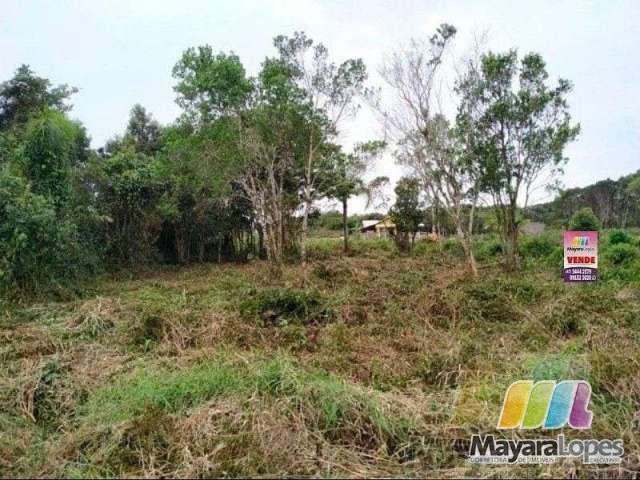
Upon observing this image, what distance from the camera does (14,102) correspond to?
12883 mm

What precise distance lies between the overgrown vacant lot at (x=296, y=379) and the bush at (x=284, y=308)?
2 cm

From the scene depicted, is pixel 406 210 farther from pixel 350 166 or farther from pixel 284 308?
pixel 284 308

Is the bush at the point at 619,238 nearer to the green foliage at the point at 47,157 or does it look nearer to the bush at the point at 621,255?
the bush at the point at 621,255

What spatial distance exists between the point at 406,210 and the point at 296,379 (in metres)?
16.0

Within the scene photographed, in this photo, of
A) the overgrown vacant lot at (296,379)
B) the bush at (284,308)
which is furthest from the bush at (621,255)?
the bush at (284,308)

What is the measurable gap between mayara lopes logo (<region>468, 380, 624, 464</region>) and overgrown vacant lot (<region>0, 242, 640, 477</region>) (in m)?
0.07

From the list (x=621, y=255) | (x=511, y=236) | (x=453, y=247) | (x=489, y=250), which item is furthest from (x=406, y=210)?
(x=621, y=255)

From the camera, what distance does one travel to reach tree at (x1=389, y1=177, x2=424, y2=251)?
1822 cm

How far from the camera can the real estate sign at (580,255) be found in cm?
616

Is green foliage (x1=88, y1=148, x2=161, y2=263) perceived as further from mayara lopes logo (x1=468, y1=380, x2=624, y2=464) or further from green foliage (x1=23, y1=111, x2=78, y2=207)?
mayara lopes logo (x1=468, y1=380, x2=624, y2=464)

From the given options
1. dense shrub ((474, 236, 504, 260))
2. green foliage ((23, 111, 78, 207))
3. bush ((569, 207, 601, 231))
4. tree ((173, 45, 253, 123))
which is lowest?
dense shrub ((474, 236, 504, 260))

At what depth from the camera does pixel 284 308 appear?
5.42 metres

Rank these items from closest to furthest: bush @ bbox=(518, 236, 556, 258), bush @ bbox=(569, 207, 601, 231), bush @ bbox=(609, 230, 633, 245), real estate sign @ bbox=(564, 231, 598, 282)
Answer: real estate sign @ bbox=(564, 231, 598, 282) → bush @ bbox=(609, 230, 633, 245) → bush @ bbox=(518, 236, 556, 258) → bush @ bbox=(569, 207, 601, 231)

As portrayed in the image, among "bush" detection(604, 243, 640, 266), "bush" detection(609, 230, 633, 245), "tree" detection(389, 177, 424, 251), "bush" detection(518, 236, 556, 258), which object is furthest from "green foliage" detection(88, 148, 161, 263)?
"bush" detection(609, 230, 633, 245)
